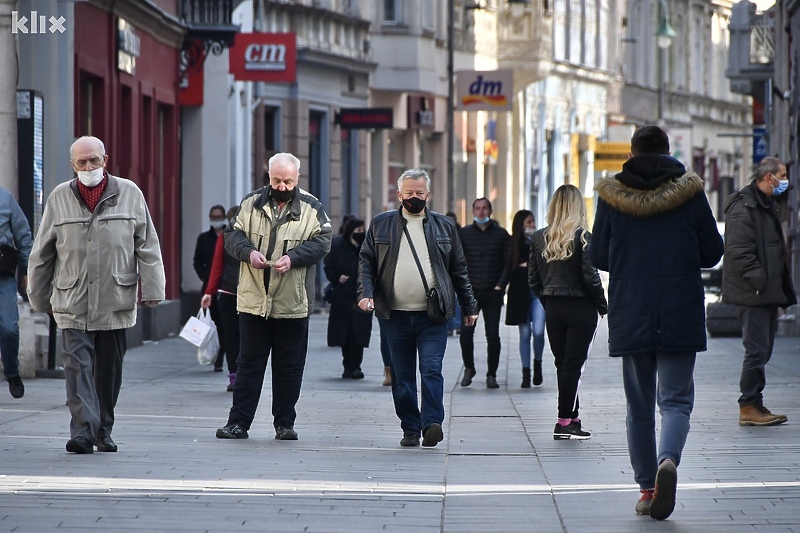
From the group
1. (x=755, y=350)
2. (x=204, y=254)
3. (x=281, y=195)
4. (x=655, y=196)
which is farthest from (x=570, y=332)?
(x=204, y=254)

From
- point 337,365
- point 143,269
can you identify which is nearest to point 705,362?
point 337,365

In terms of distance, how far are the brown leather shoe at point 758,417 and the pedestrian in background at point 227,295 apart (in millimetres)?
4919

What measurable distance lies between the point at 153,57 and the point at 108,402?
1479 centimetres

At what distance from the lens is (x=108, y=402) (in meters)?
11.1

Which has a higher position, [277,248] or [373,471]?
[277,248]

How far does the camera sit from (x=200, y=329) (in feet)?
55.9

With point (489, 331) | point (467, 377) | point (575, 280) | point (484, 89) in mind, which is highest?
point (484, 89)

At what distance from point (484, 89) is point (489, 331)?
22437mm

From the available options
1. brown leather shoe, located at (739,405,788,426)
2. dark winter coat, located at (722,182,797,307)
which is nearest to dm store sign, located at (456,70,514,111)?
dark winter coat, located at (722,182,797,307)

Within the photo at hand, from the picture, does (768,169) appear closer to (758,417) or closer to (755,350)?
(755,350)

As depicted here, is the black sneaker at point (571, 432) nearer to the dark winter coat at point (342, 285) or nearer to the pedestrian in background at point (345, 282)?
the pedestrian in background at point (345, 282)

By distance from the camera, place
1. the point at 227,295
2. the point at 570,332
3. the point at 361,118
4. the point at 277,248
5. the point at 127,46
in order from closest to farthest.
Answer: the point at 277,248 < the point at 570,332 < the point at 227,295 < the point at 127,46 < the point at 361,118

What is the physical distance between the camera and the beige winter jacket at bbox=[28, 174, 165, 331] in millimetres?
10953

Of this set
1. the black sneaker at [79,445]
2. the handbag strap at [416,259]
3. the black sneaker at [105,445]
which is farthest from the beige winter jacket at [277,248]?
the black sneaker at [79,445]
